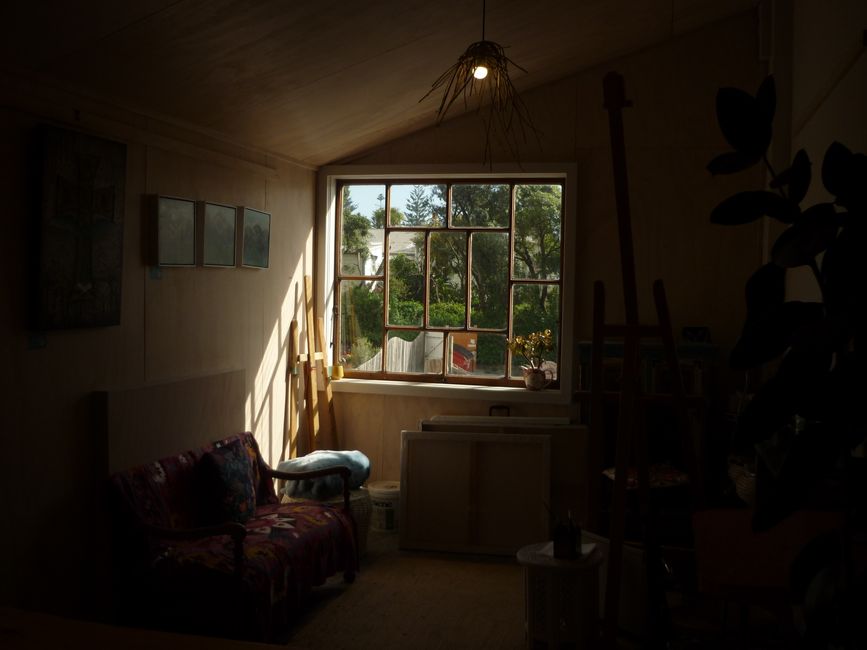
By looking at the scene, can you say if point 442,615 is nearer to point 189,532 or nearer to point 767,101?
point 189,532

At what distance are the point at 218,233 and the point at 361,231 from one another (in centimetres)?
187

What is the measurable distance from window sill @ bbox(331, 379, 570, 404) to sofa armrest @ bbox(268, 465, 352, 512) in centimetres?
139

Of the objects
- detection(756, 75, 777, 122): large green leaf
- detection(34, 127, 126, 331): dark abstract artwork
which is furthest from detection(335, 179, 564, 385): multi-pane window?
detection(756, 75, 777, 122): large green leaf

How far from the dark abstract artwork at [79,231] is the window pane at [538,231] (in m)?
3.15

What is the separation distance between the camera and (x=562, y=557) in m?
3.88

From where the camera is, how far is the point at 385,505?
6.04m

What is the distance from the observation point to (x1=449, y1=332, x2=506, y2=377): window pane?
6.49 m

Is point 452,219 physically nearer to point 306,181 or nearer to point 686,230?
point 306,181

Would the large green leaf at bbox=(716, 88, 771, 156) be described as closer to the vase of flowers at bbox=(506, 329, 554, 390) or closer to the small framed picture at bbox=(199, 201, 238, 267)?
the small framed picture at bbox=(199, 201, 238, 267)

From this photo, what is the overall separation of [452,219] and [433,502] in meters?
2.17

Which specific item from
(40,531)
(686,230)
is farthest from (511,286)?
(40,531)

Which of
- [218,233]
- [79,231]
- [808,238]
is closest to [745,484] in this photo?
[808,238]

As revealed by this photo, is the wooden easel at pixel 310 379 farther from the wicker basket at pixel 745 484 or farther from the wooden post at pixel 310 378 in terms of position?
the wicker basket at pixel 745 484

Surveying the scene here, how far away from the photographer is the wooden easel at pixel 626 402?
3.44 meters
